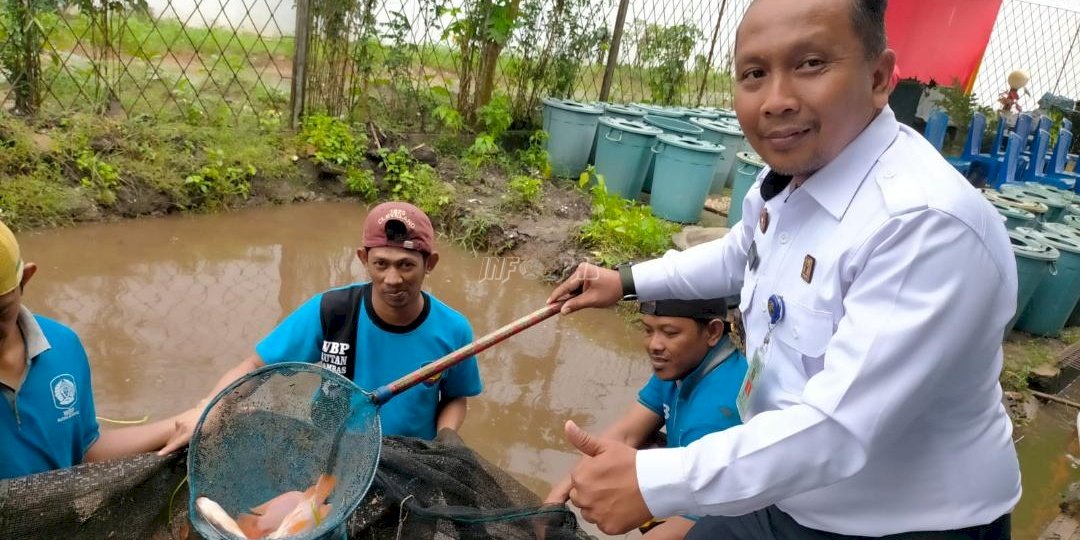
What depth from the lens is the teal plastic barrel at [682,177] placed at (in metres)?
6.77

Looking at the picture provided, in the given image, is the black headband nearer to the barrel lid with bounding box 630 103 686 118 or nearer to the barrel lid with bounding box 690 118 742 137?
the barrel lid with bounding box 690 118 742 137

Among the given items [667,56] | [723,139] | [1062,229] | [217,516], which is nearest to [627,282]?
[217,516]

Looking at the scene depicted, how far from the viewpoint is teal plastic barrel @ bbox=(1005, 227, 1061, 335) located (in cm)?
549

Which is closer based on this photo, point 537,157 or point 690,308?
point 690,308

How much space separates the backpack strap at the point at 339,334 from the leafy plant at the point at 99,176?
4.08 metres

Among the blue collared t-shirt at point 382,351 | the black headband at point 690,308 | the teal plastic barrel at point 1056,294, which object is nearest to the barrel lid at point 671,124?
the teal plastic barrel at point 1056,294

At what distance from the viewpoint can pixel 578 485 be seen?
1346mm

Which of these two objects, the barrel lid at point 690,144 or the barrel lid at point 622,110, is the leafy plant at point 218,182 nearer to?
the barrel lid at point 690,144

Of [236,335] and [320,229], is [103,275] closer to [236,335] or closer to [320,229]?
[236,335]

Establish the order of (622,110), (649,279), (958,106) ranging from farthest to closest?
(958,106), (622,110), (649,279)

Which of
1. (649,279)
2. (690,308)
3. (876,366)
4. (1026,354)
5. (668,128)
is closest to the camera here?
Answer: (876,366)

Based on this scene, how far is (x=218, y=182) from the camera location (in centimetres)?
610

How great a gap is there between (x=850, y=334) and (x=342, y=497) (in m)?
1.18

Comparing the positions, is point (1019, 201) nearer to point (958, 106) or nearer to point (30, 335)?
point (958, 106)
